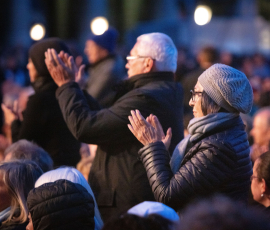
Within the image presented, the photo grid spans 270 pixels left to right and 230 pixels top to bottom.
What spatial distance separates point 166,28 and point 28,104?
9931 mm

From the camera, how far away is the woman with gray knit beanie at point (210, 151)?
96.7 inches

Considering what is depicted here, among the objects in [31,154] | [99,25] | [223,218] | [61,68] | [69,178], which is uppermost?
[61,68]

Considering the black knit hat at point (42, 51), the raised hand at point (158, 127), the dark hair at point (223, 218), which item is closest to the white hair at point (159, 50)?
the raised hand at point (158, 127)

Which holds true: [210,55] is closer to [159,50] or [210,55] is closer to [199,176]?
[159,50]

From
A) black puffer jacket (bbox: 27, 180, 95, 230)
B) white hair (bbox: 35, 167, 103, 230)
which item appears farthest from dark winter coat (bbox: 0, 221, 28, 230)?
black puffer jacket (bbox: 27, 180, 95, 230)

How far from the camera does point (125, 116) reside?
311cm

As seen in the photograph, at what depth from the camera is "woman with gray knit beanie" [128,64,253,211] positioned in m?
2.46

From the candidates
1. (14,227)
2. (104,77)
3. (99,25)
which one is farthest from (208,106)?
(99,25)

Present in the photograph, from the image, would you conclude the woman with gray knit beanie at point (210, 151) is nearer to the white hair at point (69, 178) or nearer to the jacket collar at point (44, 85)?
the white hair at point (69, 178)

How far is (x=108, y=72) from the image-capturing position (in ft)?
18.4

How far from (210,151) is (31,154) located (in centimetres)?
151

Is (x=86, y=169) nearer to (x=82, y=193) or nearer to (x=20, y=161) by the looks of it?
(x=20, y=161)

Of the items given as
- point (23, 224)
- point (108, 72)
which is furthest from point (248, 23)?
point (23, 224)

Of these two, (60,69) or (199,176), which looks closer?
(199,176)
